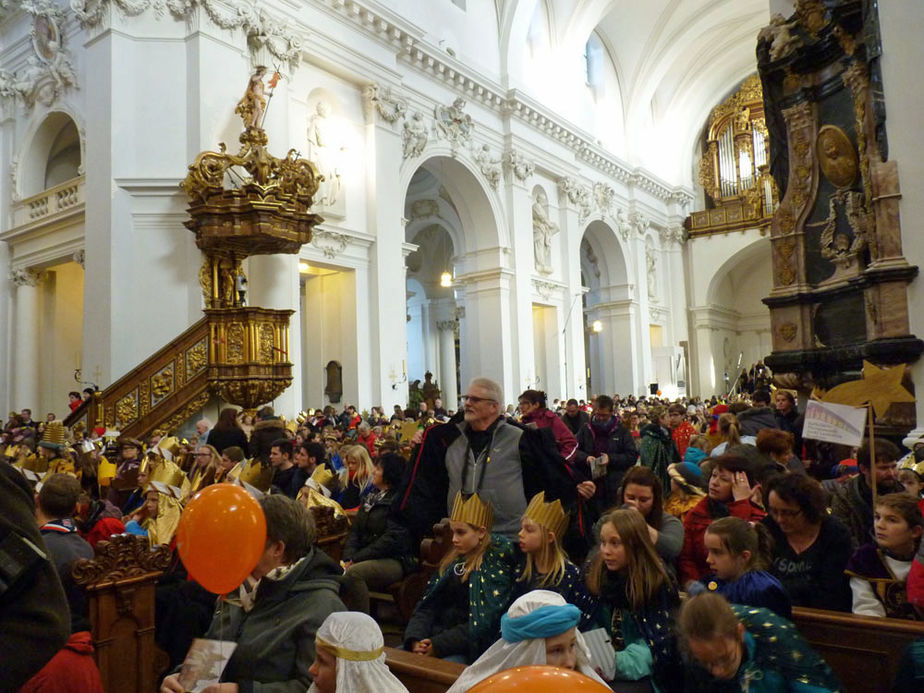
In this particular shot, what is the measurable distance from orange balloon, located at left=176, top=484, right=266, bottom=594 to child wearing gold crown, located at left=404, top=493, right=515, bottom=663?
1.10 meters

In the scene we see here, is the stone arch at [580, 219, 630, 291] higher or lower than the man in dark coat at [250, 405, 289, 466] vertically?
higher

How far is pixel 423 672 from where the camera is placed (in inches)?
106

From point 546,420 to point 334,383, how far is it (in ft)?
32.6

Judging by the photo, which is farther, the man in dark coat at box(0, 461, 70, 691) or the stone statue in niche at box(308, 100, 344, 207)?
the stone statue in niche at box(308, 100, 344, 207)

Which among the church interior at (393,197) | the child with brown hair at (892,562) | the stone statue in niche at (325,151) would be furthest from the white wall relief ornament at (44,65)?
the child with brown hair at (892,562)

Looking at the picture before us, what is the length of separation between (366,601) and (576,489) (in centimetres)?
162

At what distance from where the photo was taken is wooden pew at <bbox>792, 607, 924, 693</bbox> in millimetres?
2811

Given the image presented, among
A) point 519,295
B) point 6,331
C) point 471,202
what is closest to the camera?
point 6,331

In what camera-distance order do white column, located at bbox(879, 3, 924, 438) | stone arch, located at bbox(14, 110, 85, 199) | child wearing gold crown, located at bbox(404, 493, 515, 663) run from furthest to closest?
stone arch, located at bbox(14, 110, 85, 199)
white column, located at bbox(879, 3, 924, 438)
child wearing gold crown, located at bbox(404, 493, 515, 663)

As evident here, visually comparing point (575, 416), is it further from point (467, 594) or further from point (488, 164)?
point (488, 164)

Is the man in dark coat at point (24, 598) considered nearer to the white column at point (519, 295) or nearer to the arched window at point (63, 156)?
the arched window at point (63, 156)

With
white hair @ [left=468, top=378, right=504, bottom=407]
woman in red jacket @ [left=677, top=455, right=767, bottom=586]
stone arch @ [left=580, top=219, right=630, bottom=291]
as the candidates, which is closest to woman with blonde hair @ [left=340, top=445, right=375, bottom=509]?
white hair @ [left=468, top=378, right=504, bottom=407]

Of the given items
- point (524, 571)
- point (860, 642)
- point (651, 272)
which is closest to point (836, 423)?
point (860, 642)

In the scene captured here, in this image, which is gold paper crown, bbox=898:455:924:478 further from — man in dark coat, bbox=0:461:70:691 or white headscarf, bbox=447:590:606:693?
man in dark coat, bbox=0:461:70:691
